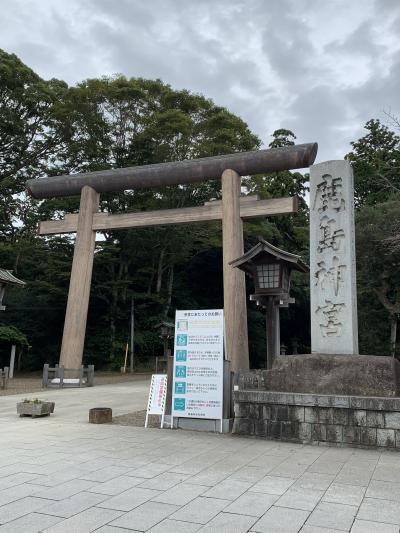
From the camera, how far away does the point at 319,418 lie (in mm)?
6363

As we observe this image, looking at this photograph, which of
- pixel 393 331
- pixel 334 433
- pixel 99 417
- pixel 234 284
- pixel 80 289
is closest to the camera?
pixel 334 433

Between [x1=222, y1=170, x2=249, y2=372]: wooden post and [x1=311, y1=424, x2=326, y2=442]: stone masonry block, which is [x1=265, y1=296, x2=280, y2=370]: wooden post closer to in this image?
[x1=222, y1=170, x2=249, y2=372]: wooden post

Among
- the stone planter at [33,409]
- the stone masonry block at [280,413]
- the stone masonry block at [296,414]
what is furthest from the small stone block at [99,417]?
the stone masonry block at [296,414]

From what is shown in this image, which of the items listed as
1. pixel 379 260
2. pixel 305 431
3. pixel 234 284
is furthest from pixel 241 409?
pixel 379 260

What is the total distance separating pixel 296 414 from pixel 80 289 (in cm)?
1076

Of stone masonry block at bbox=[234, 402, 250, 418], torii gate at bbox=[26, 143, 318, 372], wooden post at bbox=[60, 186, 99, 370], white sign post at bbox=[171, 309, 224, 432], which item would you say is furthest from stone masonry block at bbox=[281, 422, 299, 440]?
wooden post at bbox=[60, 186, 99, 370]

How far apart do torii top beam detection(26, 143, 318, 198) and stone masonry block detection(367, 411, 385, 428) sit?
9.22m

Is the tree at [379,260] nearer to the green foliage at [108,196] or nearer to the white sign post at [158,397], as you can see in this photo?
the green foliage at [108,196]

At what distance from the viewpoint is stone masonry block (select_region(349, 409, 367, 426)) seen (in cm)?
611

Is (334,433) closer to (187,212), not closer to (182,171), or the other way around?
(187,212)

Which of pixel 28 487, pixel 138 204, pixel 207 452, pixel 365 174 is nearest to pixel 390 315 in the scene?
pixel 365 174

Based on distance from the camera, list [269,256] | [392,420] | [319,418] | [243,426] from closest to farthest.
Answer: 1. [392,420]
2. [319,418]
3. [243,426]
4. [269,256]

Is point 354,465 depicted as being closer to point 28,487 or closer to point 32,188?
point 28,487

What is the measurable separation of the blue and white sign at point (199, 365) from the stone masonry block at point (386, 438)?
7.99 ft
